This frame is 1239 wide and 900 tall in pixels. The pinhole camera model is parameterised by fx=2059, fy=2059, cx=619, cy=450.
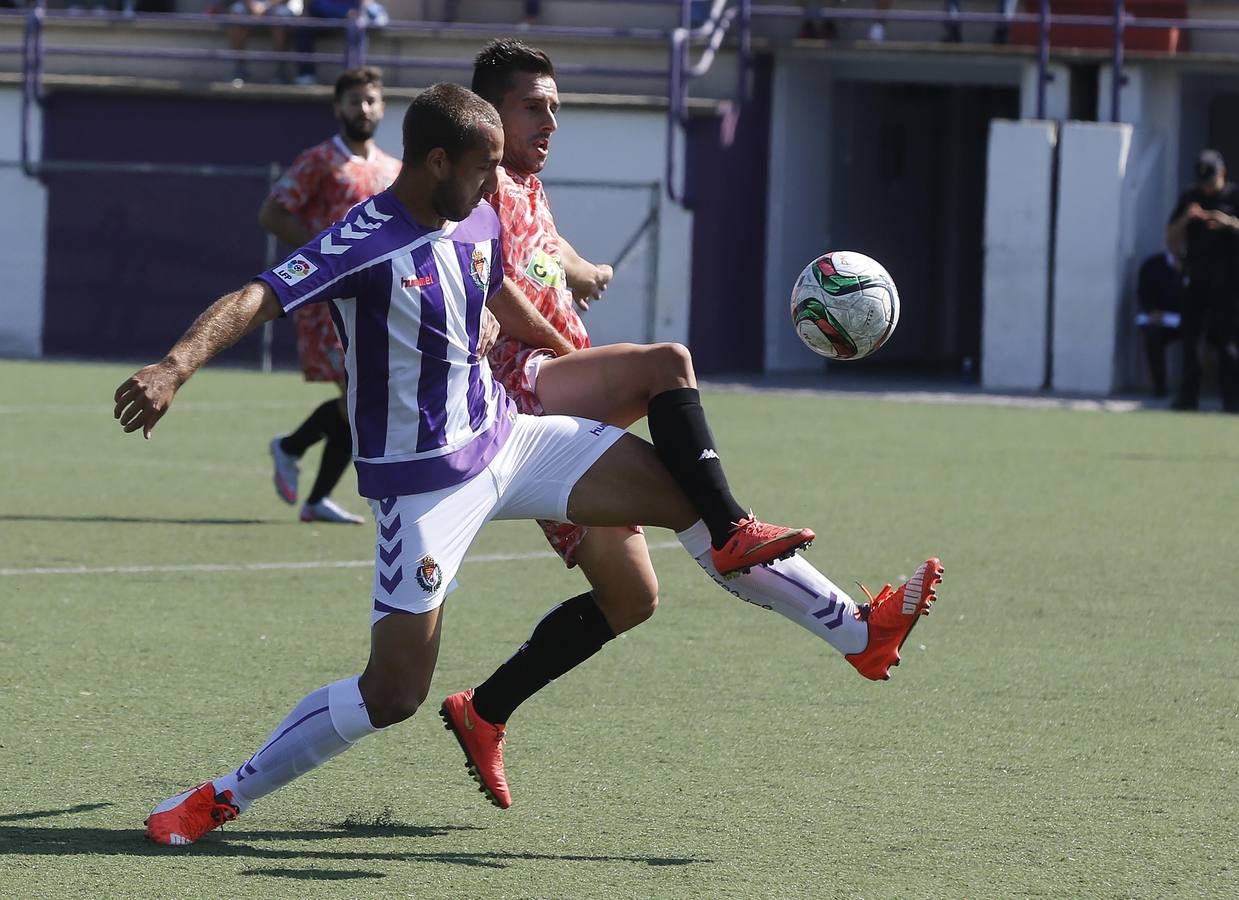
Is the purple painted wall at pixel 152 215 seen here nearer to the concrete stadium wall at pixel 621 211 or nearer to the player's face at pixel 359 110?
the concrete stadium wall at pixel 621 211

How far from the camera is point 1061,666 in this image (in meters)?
7.16

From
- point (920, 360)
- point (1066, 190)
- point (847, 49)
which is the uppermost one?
point (847, 49)

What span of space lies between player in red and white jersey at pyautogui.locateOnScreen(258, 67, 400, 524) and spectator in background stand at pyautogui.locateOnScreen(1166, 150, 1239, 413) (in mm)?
9647

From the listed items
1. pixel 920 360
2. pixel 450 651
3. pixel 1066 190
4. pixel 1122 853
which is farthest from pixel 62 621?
pixel 920 360

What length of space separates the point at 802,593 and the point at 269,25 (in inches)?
715

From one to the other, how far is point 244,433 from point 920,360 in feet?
41.4

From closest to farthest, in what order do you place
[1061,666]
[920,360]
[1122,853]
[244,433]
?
[1122,853] → [1061,666] → [244,433] → [920,360]

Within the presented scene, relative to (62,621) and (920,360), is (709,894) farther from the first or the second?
(920,360)

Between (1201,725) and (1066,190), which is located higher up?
(1066,190)

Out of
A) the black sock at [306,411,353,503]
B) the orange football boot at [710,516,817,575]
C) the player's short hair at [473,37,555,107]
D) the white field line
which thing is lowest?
the white field line

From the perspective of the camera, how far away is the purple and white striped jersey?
4719 millimetres

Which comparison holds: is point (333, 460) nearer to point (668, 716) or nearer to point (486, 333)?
point (668, 716)

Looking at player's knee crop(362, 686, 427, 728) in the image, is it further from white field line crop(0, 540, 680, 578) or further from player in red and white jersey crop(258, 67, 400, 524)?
player in red and white jersey crop(258, 67, 400, 524)

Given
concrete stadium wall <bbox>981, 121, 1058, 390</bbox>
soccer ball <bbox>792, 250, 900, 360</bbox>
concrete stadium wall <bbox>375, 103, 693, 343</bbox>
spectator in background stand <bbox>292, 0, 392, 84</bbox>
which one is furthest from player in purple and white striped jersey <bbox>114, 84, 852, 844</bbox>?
spectator in background stand <bbox>292, 0, 392, 84</bbox>
